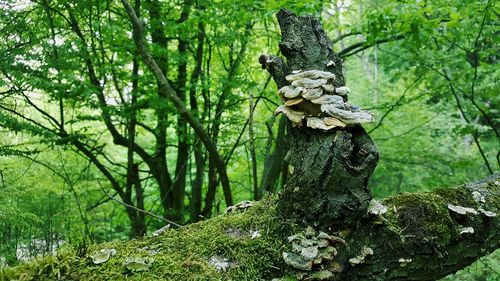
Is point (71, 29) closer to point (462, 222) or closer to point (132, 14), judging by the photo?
point (132, 14)

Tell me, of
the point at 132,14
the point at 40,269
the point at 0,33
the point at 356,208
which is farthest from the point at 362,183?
the point at 0,33

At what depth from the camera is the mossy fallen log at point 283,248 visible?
4.85 feet

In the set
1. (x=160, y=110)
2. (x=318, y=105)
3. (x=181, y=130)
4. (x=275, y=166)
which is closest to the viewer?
(x=318, y=105)

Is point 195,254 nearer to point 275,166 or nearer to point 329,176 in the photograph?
point 329,176

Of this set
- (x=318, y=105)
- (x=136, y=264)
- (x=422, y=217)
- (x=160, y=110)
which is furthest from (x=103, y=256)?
(x=160, y=110)

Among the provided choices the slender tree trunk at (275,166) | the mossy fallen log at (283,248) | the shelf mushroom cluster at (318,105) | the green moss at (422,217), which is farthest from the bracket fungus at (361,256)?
the slender tree trunk at (275,166)

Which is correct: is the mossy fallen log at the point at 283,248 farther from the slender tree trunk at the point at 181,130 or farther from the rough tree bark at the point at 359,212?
the slender tree trunk at the point at 181,130

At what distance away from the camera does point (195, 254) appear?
1652mm

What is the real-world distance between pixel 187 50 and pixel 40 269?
632 cm

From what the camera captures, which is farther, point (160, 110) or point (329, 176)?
point (160, 110)

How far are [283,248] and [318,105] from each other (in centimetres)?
70

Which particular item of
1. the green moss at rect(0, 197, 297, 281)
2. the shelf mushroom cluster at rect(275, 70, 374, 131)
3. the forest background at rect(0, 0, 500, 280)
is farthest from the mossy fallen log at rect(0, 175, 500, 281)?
the forest background at rect(0, 0, 500, 280)

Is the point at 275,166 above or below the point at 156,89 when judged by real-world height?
below

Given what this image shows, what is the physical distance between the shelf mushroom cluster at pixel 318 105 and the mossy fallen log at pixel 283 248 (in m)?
0.44
